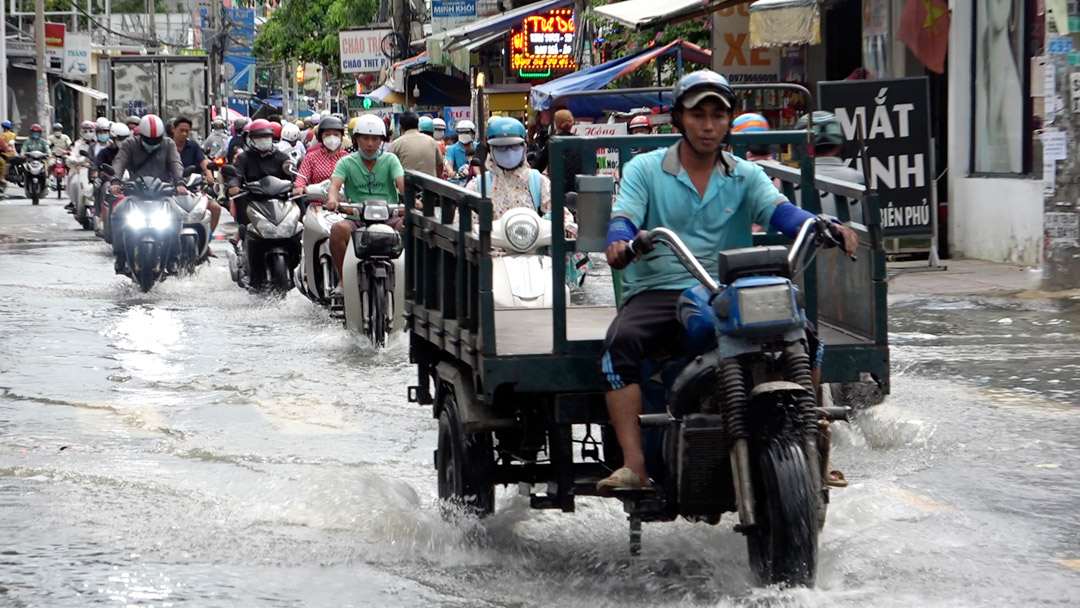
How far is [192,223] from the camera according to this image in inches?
681

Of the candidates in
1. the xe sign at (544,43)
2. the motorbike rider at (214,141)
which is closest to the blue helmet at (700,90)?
the motorbike rider at (214,141)

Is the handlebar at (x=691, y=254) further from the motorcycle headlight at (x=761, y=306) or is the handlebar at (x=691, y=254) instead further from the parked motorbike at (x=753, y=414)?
the motorcycle headlight at (x=761, y=306)

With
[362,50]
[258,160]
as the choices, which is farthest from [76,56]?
[258,160]

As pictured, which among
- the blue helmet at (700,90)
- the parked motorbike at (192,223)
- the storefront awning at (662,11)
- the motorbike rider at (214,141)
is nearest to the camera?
the blue helmet at (700,90)

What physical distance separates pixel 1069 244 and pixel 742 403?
9.55 m

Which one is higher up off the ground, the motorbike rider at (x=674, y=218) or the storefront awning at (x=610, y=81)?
the storefront awning at (x=610, y=81)

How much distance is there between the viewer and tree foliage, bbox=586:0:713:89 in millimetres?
26922

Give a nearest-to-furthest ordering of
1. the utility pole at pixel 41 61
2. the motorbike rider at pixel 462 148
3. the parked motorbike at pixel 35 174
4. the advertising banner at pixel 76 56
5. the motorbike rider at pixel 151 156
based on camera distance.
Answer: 1. the motorbike rider at pixel 151 156
2. the motorbike rider at pixel 462 148
3. the parked motorbike at pixel 35 174
4. the utility pole at pixel 41 61
5. the advertising banner at pixel 76 56

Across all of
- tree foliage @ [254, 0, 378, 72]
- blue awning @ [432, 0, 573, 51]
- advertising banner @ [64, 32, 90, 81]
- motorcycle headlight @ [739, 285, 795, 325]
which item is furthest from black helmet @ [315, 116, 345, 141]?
advertising banner @ [64, 32, 90, 81]

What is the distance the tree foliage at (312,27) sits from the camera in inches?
2281

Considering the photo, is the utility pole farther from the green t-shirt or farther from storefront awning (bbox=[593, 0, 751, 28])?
the green t-shirt

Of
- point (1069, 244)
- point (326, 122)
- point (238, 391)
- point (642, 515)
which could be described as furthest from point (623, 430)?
point (326, 122)

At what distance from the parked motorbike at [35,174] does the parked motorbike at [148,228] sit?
806 inches

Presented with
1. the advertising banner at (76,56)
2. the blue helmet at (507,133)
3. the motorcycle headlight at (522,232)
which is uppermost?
the advertising banner at (76,56)
